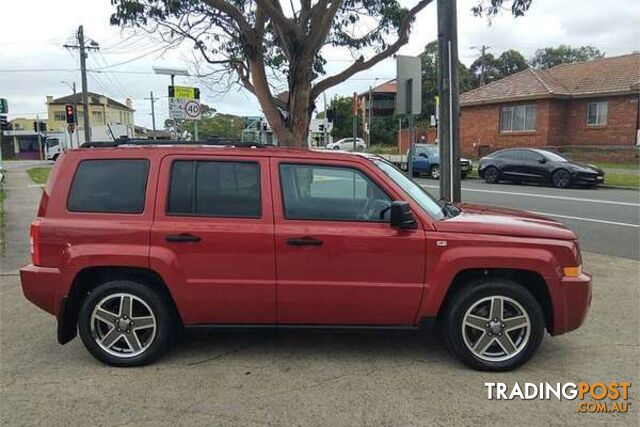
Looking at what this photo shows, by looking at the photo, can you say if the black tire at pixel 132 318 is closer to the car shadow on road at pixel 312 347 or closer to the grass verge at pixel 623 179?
the car shadow on road at pixel 312 347

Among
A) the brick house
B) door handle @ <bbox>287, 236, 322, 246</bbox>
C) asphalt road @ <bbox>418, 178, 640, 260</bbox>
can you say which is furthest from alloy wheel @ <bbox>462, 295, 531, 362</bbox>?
the brick house

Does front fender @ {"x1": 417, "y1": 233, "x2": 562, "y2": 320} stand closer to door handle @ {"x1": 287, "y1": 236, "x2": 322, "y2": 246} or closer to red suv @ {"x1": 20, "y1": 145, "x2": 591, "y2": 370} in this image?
red suv @ {"x1": 20, "y1": 145, "x2": 591, "y2": 370}

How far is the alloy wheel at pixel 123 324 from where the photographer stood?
4297 millimetres

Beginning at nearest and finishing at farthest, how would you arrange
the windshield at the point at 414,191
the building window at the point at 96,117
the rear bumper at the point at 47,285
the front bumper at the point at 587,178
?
the rear bumper at the point at 47,285
the windshield at the point at 414,191
the front bumper at the point at 587,178
the building window at the point at 96,117

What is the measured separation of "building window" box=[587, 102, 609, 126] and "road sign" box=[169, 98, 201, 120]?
76.1ft

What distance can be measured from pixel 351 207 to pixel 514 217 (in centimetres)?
140

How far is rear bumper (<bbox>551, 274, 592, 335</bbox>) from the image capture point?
13.5ft

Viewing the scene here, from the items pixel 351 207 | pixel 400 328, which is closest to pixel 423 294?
pixel 400 328

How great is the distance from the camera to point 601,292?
628 cm

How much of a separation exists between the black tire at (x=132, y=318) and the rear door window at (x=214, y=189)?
68 cm

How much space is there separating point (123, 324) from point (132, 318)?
0.08 metres

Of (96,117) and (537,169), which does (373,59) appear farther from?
(96,117)

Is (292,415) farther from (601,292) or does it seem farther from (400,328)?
(601,292)

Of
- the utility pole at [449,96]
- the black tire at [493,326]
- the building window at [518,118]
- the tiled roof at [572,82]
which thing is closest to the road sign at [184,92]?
the utility pole at [449,96]
